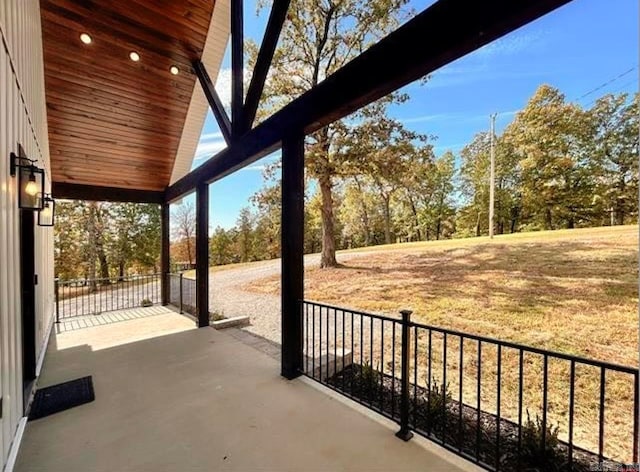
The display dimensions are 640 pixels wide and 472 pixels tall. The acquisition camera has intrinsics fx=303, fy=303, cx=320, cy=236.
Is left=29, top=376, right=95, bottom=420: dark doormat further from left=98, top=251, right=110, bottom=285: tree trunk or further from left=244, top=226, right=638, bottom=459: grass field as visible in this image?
left=98, top=251, right=110, bottom=285: tree trunk

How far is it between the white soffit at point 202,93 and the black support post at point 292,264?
2.65m

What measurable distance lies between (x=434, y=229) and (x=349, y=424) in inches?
647

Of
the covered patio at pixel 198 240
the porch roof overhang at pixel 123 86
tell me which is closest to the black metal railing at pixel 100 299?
the covered patio at pixel 198 240

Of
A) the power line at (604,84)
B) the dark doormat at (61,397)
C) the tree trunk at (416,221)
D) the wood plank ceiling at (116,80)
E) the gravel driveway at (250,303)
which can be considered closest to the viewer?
the dark doormat at (61,397)

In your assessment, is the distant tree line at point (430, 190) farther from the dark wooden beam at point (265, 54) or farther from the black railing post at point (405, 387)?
the dark wooden beam at point (265, 54)

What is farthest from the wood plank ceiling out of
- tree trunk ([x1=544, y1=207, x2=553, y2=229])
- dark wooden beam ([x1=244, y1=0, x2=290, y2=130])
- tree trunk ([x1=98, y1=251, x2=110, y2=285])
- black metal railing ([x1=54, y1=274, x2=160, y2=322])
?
tree trunk ([x1=544, y1=207, x2=553, y2=229])

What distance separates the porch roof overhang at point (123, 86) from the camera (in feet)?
13.0

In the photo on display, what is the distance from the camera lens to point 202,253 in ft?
17.6

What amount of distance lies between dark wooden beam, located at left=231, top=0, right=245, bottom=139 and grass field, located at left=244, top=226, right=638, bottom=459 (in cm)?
415

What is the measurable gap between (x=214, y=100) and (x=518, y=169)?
34.5ft

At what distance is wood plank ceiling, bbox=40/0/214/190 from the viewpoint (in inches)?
154

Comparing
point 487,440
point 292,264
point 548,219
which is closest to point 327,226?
point 292,264

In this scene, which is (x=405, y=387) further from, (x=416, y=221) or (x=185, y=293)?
(x=416, y=221)

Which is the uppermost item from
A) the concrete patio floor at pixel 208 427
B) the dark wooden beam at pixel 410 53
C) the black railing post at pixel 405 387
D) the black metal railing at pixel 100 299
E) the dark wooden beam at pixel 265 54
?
the dark wooden beam at pixel 265 54
